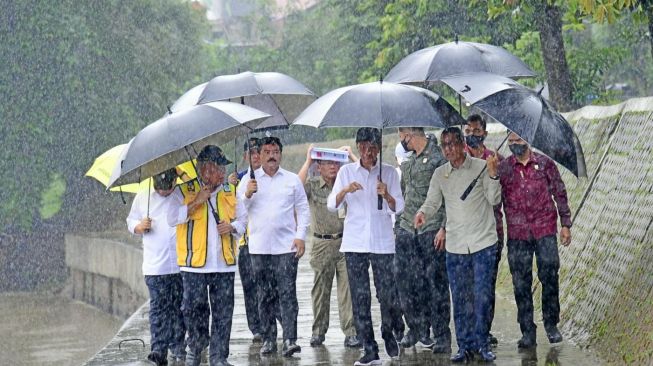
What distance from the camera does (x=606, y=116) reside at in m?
13.9

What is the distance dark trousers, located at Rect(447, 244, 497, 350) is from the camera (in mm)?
10156

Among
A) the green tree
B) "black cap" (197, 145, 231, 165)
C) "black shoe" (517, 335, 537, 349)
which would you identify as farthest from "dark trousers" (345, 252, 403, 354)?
the green tree

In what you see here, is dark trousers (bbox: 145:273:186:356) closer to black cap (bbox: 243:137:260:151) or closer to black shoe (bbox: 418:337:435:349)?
black cap (bbox: 243:137:260:151)

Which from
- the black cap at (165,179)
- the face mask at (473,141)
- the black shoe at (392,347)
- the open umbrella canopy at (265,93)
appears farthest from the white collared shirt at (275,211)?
the face mask at (473,141)

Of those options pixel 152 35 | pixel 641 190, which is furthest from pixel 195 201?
pixel 152 35

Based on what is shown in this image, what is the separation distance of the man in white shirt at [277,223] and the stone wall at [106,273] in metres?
16.9

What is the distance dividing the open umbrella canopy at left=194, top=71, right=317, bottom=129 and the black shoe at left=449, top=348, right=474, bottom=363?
293 cm

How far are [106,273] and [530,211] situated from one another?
81.7ft

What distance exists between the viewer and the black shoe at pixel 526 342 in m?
10.9

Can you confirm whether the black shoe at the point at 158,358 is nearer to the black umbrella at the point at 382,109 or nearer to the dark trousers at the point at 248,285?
the dark trousers at the point at 248,285

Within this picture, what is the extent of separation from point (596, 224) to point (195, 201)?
13.7 feet

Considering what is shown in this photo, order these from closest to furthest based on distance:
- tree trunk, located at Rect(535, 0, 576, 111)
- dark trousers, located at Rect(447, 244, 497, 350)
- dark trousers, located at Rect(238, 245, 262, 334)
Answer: dark trousers, located at Rect(447, 244, 497, 350), dark trousers, located at Rect(238, 245, 262, 334), tree trunk, located at Rect(535, 0, 576, 111)

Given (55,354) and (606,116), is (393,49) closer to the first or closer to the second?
(55,354)

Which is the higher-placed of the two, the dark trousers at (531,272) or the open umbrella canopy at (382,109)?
the open umbrella canopy at (382,109)
